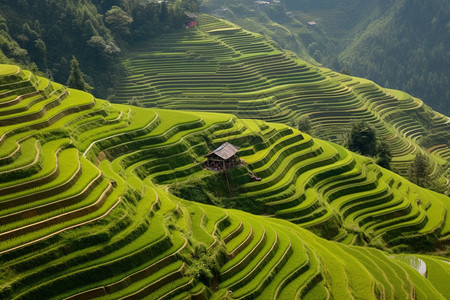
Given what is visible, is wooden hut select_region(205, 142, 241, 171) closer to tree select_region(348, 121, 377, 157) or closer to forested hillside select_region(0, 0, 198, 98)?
tree select_region(348, 121, 377, 157)

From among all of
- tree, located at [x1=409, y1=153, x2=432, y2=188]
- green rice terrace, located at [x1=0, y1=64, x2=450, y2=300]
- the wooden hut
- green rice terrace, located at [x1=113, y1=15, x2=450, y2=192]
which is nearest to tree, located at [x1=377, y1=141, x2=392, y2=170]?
tree, located at [x1=409, y1=153, x2=432, y2=188]

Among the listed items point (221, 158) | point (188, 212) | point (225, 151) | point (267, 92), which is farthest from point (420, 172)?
point (188, 212)

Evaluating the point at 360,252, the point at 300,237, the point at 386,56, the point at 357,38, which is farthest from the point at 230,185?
the point at 357,38

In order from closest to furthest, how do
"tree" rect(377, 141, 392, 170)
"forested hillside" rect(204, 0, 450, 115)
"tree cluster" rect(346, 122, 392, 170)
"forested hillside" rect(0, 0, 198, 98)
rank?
1. "tree" rect(377, 141, 392, 170)
2. "tree cluster" rect(346, 122, 392, 170)
3. "forested hillside" rect(0, 0, 198, 98)
4. "forested hillside" rect(204, 0, 450, 115)

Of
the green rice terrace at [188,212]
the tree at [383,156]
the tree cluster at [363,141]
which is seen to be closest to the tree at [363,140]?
the tree cluster at [363,141]

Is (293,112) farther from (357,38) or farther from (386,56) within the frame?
(357,38)

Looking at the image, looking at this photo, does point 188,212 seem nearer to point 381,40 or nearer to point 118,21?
point 118,21

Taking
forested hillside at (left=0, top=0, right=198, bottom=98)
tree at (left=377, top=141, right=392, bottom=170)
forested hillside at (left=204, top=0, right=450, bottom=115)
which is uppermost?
forested hillside at (left=0, top=0, right=198, bottom=98)
